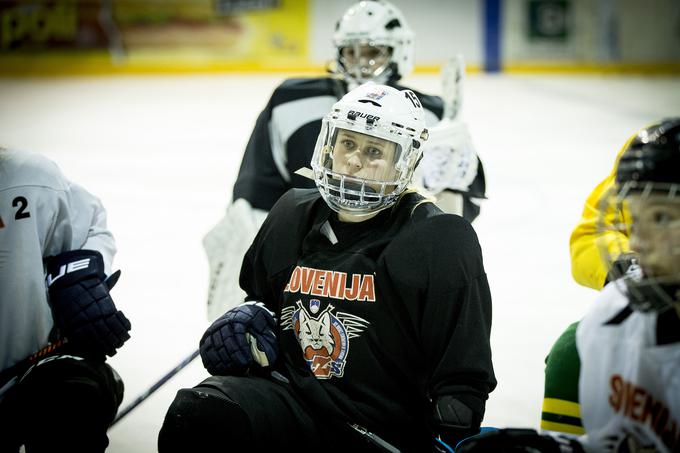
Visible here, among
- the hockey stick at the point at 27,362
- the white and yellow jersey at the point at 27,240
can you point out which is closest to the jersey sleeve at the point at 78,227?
the white and yellow jersey at the point at 27,240

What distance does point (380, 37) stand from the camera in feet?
10.0

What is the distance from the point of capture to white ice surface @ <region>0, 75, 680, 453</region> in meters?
3.19

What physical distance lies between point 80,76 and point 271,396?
8.84 metres

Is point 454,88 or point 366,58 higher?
point 366,58

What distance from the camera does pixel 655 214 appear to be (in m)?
1.46

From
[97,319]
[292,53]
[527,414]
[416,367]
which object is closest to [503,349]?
[527,414]

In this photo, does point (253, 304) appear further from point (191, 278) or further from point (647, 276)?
point (191, 278)

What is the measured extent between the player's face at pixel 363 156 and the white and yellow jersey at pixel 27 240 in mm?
629

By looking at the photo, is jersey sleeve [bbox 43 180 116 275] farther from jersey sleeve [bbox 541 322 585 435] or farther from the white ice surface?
jersey sleeve [bbox 541 322 585 435]

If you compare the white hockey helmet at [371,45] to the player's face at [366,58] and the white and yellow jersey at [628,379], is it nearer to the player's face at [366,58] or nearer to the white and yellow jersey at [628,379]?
the player's face at [366,58]

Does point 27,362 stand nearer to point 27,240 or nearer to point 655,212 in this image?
point 27,240

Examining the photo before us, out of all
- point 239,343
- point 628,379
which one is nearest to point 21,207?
point 239,343

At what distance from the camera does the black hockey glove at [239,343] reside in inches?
77.6

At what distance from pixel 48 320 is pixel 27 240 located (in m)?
0.19
